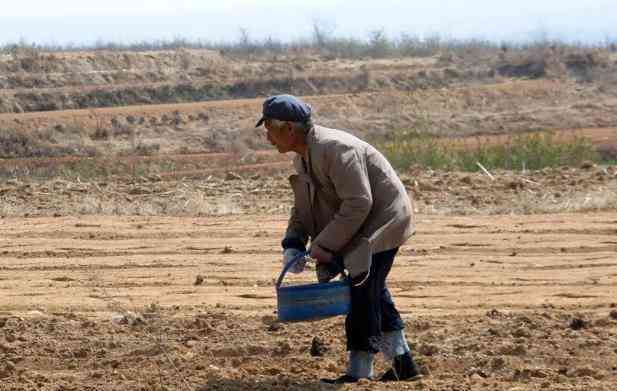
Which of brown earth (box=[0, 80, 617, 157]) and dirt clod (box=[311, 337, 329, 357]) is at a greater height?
dirt clod (box=[311, 337, 329, 357])

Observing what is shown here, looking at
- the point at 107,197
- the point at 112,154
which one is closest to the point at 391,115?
the point at 112,154

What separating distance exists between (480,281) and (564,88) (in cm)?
2704

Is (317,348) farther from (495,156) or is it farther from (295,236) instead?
(495,156)

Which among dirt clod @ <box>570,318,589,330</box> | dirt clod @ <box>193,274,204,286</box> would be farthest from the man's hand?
dirt clod @ <box>193,274,204,286</box>

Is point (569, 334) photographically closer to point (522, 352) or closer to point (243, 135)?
point (522, 352)

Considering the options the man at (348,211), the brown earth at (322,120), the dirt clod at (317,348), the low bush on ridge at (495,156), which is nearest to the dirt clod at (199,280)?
the dirt clod at (317,348)

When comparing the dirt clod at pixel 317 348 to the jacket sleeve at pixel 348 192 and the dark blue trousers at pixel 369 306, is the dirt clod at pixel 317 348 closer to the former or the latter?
the dark blue trousers at pixel 369 306

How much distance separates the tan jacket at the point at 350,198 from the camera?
6.10 metres

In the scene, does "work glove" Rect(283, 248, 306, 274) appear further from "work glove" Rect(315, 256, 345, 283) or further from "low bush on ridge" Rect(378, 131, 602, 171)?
"low bush on ridge" Rect(378, 131, 602, 171)

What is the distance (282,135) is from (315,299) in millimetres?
812

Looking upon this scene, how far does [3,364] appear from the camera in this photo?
7.55 m

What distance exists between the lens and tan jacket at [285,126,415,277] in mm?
6102

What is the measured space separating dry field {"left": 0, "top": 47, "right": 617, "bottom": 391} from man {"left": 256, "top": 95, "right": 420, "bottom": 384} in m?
0.43

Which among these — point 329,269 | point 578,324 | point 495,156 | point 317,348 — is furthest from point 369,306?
point 495,156
